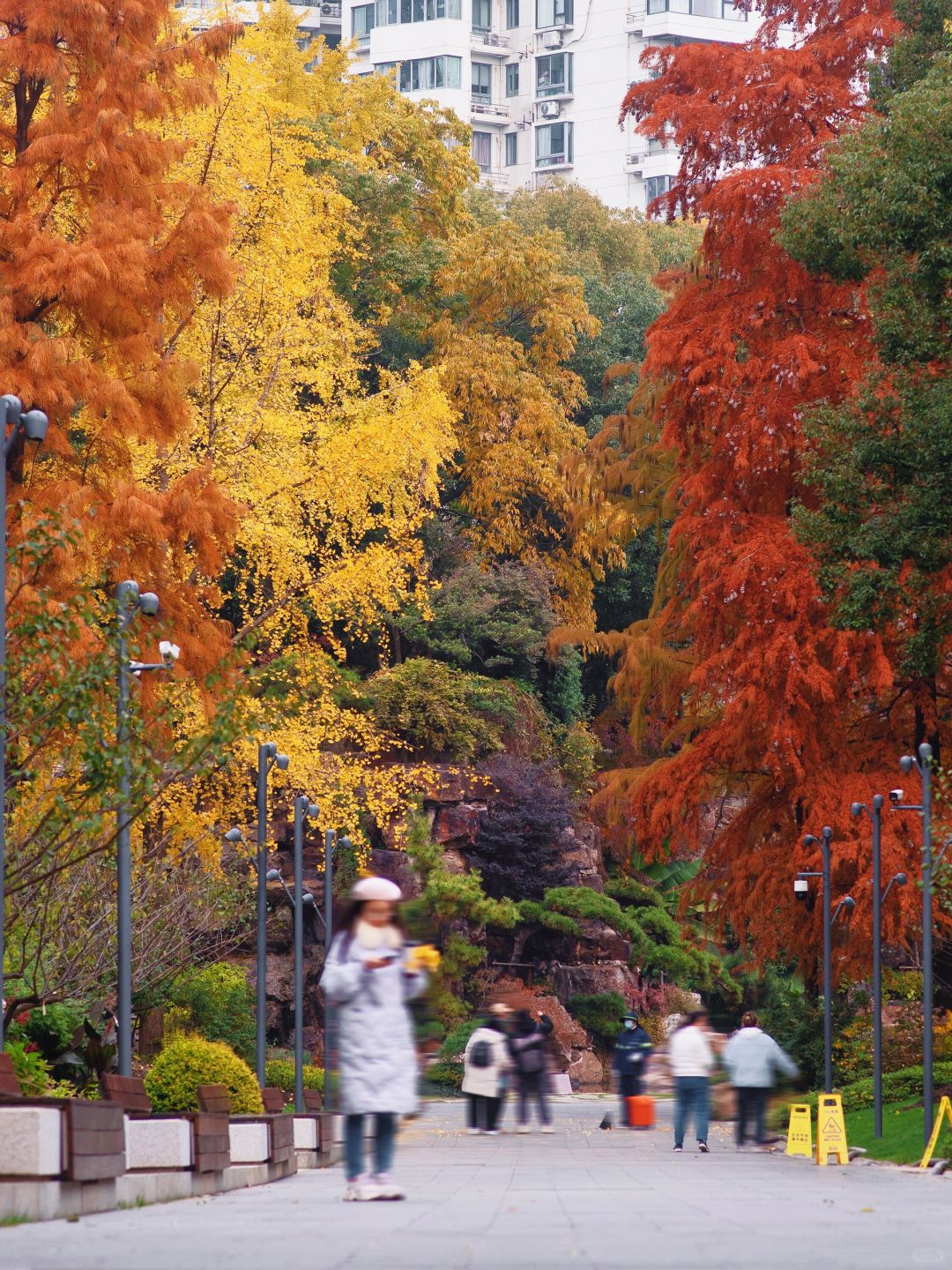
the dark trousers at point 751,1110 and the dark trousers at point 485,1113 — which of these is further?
the dark trousers at point 485,1113

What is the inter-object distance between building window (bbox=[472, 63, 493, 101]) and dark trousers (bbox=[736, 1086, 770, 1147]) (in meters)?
82.7

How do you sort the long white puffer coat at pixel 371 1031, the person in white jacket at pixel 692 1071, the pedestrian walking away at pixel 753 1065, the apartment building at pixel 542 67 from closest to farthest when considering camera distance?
the long white puffer coat at pixel 371 1031, the person in white jacket at pixel 692 1071, the pedestrian walking away at pixel 753 1065, the apartment building at pixel 542 67

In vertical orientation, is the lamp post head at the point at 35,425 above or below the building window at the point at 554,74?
below

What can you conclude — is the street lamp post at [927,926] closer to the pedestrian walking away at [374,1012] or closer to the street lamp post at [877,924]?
the street lamp post at [877,924]

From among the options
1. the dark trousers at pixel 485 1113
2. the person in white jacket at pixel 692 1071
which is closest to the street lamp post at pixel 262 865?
the dark trousers at pixel 485 1113

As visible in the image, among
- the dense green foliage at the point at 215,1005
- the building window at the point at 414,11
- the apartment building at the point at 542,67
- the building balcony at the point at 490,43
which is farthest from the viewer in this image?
the building balcony at the point at 490,43

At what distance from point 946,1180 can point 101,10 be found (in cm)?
1601

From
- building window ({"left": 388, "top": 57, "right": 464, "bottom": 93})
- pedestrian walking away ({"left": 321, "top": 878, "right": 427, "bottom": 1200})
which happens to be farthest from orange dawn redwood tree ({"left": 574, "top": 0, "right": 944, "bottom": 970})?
building window ({"left": 388, "top": 57, "right": 464, "bottom": 93})

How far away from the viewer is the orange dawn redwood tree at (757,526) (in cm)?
3281

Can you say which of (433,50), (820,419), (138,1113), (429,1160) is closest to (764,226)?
(820,419)

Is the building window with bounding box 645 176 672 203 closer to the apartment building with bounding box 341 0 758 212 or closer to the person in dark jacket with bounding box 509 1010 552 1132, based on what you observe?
the apartment building with bounding box 341 0 758 212

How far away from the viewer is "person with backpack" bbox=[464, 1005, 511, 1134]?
2405 centimetres

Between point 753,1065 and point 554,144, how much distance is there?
8348cm

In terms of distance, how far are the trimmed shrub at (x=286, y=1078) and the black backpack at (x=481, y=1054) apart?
1067 centimetres
